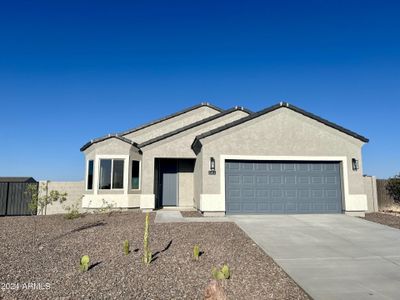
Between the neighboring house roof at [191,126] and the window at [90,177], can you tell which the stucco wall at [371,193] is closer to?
the neighboring house roof at [191,126]

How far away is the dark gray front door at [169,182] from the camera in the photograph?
1733 centimetres

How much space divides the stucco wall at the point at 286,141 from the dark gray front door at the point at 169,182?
4296mm

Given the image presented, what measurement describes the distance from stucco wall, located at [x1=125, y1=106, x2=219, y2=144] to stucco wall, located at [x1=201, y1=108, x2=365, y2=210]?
6.63 m

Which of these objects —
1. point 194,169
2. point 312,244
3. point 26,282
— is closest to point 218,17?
point 194,169

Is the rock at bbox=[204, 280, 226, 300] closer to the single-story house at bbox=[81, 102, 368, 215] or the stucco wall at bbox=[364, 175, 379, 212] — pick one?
the single-story house at bbox=[81, 102, 368, 215]

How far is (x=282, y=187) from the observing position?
13828 millimetres

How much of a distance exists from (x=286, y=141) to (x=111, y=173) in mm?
9698

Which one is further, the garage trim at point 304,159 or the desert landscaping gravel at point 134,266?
the garage trim at point 304,159

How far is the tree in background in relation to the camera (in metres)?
15.7

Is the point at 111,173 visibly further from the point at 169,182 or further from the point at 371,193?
the point at 371,193

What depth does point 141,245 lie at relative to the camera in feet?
26.5

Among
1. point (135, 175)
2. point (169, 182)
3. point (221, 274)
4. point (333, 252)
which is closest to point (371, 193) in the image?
point (333, 252)

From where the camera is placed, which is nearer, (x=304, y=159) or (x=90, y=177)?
(x=304, y=159)

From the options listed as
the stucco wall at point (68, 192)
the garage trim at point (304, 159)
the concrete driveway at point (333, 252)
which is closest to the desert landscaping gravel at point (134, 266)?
the concrete driveway at point (333, 252)
